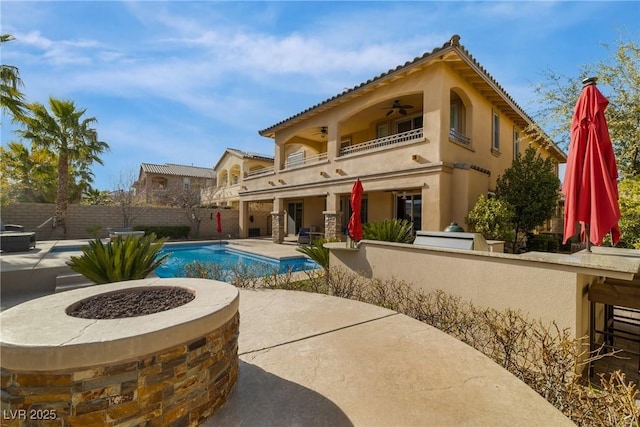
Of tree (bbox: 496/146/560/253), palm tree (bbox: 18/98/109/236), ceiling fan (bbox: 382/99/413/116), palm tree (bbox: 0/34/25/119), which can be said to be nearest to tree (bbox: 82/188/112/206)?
palm tree (bbox: 18/98/109/236)

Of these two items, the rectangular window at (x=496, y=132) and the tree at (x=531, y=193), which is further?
the rectangular window at (x=496, y=132)

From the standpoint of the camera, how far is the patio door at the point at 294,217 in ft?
84.0

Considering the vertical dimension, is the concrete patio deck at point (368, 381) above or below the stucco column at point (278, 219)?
below

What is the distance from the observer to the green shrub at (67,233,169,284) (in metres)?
6.26

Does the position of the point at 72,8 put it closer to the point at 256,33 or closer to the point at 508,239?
the point at 256,33

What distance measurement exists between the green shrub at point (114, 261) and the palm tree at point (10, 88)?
1113 centimetres

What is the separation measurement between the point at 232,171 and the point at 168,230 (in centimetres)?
1106

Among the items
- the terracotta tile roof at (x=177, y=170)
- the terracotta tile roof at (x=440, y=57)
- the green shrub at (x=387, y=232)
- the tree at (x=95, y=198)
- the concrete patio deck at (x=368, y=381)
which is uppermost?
the terracotta tile roof at (x=177, y=170)

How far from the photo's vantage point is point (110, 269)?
20.6ft

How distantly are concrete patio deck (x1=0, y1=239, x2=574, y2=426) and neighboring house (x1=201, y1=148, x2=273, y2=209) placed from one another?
23666 millimetres

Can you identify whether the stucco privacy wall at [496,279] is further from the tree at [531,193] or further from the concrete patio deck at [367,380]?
the tree at [531,193]

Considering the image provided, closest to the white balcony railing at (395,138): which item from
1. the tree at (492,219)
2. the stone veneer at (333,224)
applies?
the stone veneer at (333,224)

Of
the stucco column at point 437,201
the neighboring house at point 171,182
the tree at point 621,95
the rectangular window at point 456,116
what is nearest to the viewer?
the tree at point 621,95

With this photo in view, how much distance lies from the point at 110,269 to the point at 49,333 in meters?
4.88
